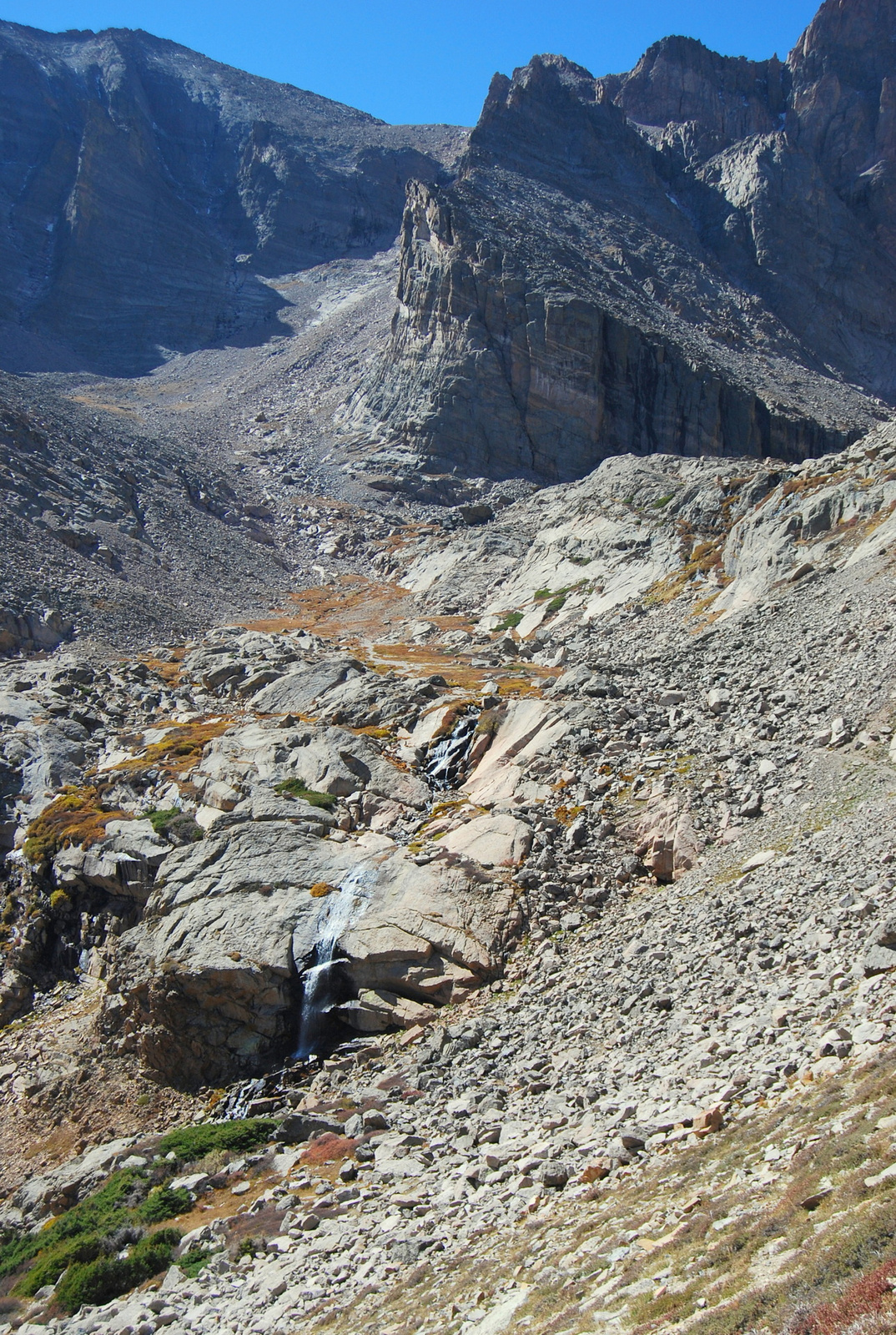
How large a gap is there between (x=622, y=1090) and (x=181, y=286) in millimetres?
160780

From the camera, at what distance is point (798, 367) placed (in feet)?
367

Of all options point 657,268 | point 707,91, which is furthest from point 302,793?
point 707,91

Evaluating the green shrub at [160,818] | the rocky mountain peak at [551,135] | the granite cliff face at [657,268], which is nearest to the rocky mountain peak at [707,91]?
the granite cliff face at [657,268]

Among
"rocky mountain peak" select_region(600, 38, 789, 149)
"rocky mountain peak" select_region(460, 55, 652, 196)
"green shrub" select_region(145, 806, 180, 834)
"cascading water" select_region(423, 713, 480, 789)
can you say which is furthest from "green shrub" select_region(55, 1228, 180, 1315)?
"rocky mountain peak" select_region(600, 38, 789, 149)

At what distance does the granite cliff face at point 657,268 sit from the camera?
89375 mm

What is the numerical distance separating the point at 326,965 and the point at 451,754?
9134 mm

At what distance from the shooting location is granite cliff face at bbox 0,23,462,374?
142625 mm

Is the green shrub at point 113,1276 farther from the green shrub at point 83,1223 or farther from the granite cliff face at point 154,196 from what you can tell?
the granite cliff face at point 154,196

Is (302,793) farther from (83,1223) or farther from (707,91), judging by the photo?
(707,91)

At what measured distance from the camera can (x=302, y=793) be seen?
27.4 metres

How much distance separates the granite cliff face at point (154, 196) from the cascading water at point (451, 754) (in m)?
121

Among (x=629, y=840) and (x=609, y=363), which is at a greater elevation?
(x=609, y=363)

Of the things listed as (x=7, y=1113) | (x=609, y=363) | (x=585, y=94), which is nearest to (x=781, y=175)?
(x=585, y=94)

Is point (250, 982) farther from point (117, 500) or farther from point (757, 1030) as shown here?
point (117, 500)
